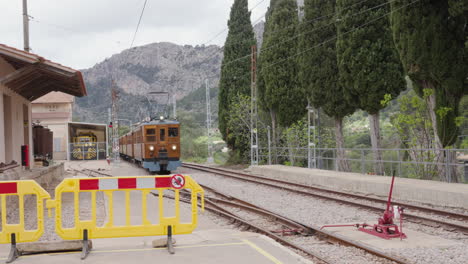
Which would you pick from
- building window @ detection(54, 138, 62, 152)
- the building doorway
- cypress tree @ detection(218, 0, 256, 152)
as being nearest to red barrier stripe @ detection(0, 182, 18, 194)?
the building doorway

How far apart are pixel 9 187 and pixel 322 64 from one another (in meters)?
18.8

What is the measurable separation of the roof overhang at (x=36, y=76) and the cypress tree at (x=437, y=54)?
1038 cm

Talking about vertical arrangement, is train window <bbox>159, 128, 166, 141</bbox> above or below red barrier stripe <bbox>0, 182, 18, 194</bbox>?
above

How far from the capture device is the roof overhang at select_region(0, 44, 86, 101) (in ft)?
39.0

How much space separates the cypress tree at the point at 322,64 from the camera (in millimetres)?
22266

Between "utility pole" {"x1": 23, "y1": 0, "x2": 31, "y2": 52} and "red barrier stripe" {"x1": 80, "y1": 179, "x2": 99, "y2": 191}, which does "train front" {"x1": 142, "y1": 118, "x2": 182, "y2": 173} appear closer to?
"utility pole" {"x1": 23, "y1": 0, "x2": 31, "y2": 52}

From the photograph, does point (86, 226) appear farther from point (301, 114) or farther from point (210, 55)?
point (210, 55)

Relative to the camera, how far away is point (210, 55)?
614 ft

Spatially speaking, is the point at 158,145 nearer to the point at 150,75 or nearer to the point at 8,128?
the point at 8,128

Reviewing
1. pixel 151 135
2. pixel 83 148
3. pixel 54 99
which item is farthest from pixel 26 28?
pixel 54 99

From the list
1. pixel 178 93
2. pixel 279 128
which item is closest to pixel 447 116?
pixel 279 128

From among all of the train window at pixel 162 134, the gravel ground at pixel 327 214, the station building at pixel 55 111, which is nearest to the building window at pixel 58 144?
the station building at pixel 55 111

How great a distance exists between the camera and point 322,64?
22844mm

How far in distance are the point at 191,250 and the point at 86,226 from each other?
4.69ft
